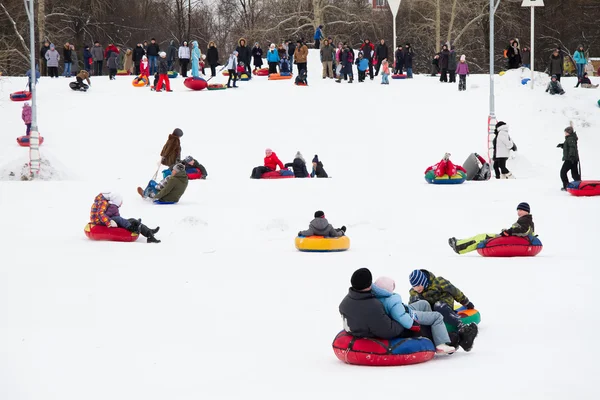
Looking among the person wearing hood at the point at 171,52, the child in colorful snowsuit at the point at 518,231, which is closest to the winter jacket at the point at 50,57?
the person wearing hood at the point at 171,52

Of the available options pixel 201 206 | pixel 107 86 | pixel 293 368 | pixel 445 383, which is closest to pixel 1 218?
pixel 201 206

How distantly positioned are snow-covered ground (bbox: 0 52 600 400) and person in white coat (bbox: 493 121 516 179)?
1098 mm

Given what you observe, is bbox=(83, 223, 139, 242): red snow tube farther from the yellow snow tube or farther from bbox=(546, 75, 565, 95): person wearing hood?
bbox=(546, 75, 565, 95): person wearing hood

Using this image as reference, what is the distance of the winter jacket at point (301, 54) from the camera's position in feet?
112

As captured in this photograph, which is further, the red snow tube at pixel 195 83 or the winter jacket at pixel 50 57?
the winter jacket at pixel 50 57

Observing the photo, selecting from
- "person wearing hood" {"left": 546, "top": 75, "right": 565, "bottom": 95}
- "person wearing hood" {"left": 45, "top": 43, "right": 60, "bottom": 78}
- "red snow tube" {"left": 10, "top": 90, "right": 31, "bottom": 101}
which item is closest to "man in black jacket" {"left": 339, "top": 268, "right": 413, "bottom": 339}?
"person wearing hood" {"left": 546, "top": 75, "right": 565, "bottom": 95}

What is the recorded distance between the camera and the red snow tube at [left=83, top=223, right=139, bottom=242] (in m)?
14.4

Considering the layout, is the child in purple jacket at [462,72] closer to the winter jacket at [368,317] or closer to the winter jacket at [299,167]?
the winter jacket at [299,167]

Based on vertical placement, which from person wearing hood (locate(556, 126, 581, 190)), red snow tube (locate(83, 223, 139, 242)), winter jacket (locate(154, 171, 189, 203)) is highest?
person wearing hood (locate(556, 126, 581, 190))

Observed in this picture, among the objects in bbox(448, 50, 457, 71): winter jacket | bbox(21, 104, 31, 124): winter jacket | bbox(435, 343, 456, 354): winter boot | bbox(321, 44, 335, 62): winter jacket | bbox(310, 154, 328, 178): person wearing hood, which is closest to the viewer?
bbox(435, 343, 456, 354): winter boot

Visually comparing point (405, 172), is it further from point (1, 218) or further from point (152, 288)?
point (152, 288)

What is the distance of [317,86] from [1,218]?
19826 millimetres

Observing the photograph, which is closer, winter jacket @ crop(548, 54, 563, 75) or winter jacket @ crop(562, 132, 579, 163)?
winter jacket @ crop(562, 132, 579, 163)

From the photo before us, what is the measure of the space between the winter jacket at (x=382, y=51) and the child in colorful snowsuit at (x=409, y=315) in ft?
95.0
